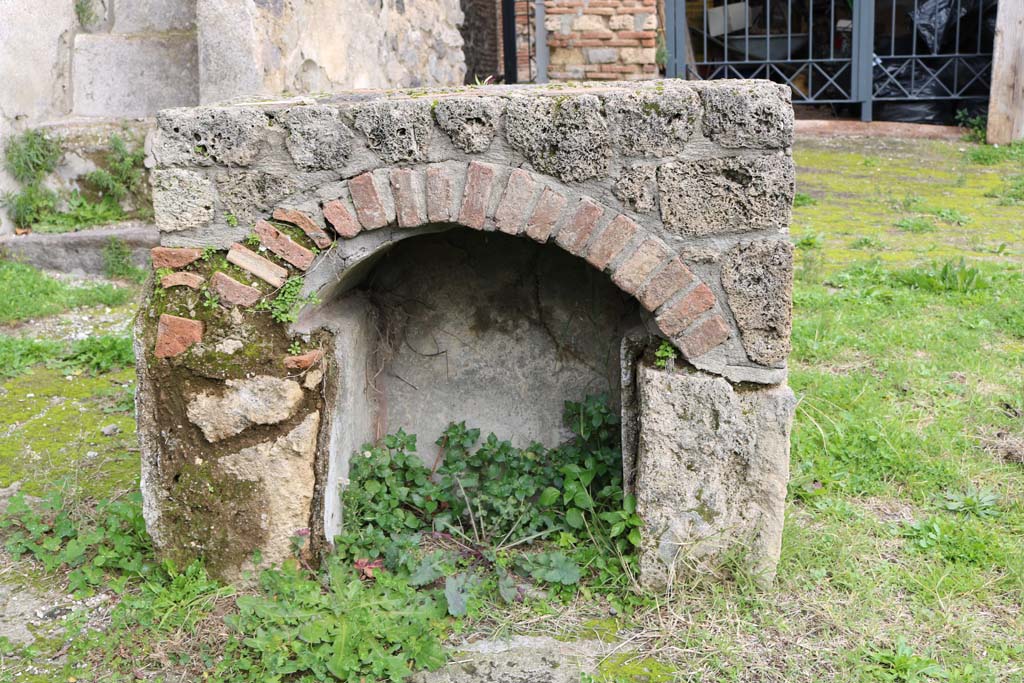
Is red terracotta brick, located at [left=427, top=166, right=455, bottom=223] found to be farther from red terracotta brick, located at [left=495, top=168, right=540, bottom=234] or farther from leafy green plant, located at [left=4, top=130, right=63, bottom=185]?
leafy green plant, located at [left=4, top=130, right=63, bottom=185]

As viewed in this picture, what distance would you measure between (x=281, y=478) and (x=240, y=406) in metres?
0.23

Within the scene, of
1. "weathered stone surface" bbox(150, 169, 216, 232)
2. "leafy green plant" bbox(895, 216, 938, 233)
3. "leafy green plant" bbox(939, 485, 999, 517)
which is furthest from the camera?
"leafy green plant" bbox(895, 216, 938, 233)

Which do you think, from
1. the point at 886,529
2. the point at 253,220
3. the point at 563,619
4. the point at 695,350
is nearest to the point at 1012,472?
the point at 886,529

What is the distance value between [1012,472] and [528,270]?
1809 mm

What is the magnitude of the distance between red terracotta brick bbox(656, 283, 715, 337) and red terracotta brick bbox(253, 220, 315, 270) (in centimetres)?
97

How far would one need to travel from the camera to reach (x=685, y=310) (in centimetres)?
266

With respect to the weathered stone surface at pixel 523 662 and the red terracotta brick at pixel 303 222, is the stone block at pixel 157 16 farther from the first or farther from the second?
the weathered stone surface at pixel 523 662

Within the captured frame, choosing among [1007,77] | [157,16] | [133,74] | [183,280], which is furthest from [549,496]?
[1007,77]

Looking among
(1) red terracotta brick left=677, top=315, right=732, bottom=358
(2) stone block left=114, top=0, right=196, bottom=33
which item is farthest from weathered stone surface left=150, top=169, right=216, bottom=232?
(2) stone block left=114, top=0, right=196, bottom=33

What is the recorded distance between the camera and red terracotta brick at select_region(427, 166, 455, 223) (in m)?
2.63

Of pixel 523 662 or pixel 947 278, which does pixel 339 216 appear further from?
pixel 947 278

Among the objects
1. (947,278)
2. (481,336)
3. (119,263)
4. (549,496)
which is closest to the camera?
(549,496)

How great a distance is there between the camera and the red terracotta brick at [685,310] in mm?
2641

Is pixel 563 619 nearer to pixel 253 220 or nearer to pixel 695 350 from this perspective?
pixel 695 350
